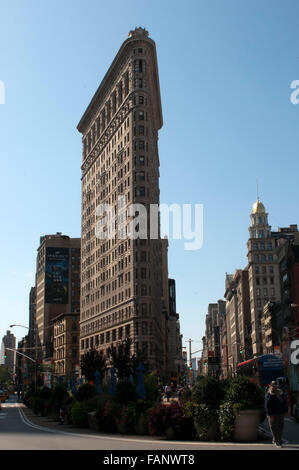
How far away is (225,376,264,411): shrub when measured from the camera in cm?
1839

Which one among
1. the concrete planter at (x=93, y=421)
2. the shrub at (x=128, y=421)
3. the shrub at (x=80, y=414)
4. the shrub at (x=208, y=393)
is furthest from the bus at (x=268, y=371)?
the shrub at (x=208, y=393)

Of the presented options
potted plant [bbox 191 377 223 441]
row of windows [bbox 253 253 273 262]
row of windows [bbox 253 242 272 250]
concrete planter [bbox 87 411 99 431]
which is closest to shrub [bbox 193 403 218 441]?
potted plant [bbox 191 377 223 441]

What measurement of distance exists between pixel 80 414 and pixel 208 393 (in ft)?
33.4

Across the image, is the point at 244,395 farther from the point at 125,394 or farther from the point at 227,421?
the point at 125,394

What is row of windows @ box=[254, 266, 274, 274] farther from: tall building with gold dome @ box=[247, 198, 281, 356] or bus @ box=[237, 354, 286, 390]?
bus @ box=[237, 354, 286, 390]

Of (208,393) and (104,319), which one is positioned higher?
(104,319)

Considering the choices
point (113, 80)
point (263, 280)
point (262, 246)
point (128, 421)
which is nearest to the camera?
point (128, 421)

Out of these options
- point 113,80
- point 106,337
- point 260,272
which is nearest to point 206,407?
point 106,337

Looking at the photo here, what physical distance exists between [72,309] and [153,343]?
80.8 metres

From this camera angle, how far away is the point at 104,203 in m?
119

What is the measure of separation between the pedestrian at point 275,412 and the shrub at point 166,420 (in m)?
3.73

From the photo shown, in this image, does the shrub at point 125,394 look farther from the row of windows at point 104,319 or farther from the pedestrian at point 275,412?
the row of windows at point 104,319

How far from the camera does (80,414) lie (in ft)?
89.3
